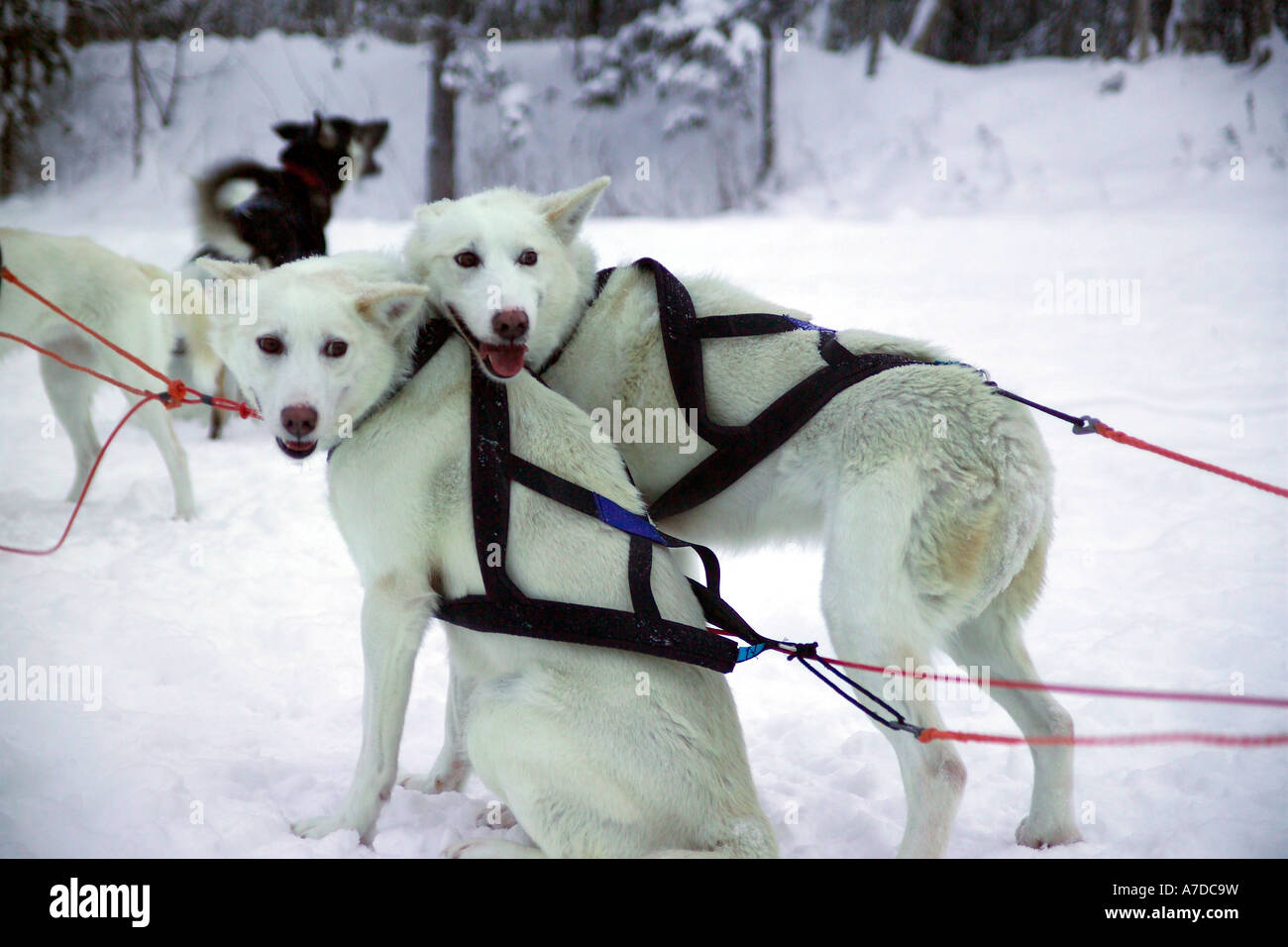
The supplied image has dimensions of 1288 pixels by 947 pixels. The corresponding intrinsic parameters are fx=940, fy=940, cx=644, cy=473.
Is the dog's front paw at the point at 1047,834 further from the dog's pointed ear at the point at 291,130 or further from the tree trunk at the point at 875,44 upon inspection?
the tree trunk at the point at 875,44

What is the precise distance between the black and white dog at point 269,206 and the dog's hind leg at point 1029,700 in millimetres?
4379

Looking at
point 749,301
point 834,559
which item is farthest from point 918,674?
point 749,301

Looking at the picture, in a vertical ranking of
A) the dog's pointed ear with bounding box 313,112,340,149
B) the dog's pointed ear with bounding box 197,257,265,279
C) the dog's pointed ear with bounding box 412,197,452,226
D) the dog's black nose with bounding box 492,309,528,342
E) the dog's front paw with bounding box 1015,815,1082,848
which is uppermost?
the dog's pointed ear with bounding box 313,112,340,149

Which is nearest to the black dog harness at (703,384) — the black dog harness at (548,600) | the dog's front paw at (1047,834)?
the black dog harness at (548,600)

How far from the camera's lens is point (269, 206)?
20.4 ft

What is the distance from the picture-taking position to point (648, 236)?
424 inches

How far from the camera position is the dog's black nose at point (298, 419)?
2346mm

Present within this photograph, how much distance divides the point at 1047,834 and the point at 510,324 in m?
2.09

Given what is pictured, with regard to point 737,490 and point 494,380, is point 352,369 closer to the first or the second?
point 494,380

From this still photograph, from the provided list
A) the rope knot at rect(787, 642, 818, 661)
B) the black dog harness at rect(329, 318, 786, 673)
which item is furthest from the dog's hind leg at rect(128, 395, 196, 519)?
the rope knot at rect(787, 642, 818, 661)

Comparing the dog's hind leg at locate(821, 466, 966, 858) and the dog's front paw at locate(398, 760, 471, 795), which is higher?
the dog's hind leg at locate(821, 466, 966, 858)

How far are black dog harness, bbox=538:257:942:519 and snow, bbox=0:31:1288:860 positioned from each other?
0.94 m

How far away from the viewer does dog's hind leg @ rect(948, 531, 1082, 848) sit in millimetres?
2691

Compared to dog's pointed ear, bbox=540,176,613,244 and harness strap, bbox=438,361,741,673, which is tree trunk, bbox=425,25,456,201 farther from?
harness strap, bbox=438,361,741,673
